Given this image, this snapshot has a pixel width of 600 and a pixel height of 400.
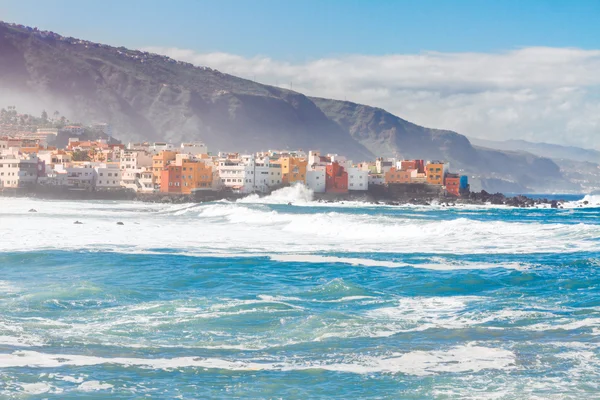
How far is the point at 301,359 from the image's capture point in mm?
11406

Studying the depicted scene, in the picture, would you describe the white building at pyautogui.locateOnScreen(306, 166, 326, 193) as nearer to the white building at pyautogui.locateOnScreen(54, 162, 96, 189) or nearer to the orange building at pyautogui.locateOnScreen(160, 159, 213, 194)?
the orange building at pyautogui.locateOnScreen(160, 159, 213, 194)

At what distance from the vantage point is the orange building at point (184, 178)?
88250mm

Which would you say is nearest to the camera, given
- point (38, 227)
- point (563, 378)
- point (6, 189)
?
point (563, 378)

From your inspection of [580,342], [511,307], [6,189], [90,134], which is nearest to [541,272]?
[511,307]

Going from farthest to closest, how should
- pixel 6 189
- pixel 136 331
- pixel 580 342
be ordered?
1. pixel 6 189
2. pixel 136 331
3. pixel 580 342

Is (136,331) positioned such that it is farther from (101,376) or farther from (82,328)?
(101,376)

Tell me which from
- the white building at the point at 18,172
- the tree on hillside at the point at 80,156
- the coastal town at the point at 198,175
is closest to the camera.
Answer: the white building at the point at 18,172

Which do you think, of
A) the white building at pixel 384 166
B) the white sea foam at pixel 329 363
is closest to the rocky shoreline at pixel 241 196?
the white building at pixel 384 166

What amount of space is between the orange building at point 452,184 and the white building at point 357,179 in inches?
415

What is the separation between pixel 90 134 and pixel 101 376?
159 metres

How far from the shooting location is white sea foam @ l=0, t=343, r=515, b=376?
10828 mm

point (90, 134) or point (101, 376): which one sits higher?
point (90, 134)

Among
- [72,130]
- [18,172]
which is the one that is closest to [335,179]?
[18,172]

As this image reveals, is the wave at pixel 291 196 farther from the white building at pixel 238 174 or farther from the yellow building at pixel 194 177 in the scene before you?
the yellow building at pixel 194 177
